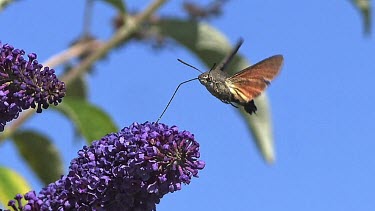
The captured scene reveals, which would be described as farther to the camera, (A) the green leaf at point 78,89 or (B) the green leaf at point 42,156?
(A) the green leaf at point 78,89

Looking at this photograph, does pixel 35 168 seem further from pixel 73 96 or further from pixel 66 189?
pixel 66 189

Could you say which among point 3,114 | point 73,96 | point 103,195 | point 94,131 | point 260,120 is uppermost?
point 73,96

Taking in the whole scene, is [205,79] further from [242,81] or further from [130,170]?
[130,170]

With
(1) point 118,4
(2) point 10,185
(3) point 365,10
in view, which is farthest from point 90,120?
(3) point 365,10

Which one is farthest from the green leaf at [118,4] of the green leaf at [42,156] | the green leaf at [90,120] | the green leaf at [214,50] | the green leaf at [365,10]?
the green leaf at [365,10]

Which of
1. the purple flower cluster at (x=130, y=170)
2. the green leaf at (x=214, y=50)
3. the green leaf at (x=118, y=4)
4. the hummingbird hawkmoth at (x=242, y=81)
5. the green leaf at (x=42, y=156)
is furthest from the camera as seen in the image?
the green leaf at (x=42, y=156)

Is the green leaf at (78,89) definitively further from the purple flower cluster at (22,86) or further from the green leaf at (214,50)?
the purple flower cluster at (22,86)

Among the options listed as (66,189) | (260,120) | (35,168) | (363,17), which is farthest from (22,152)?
(66,189)
